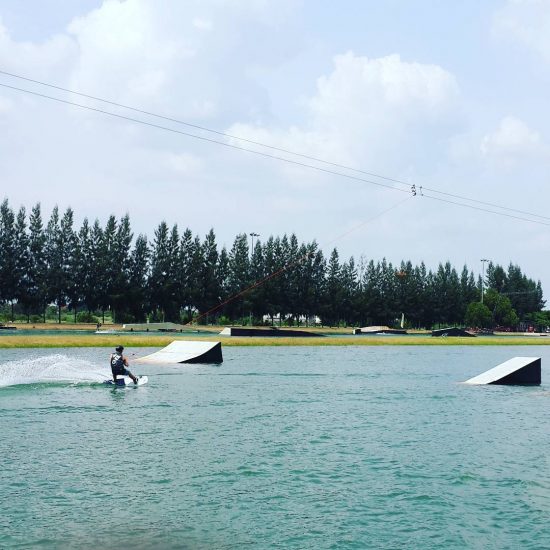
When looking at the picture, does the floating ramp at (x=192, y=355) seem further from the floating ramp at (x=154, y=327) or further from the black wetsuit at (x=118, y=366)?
the floating ramp at (x=154, y=327)

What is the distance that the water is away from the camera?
1392 cm

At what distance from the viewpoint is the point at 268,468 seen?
1942 centimetres

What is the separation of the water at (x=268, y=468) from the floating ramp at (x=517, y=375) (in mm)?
6720

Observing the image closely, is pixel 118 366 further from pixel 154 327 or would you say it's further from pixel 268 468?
pixel 154 327

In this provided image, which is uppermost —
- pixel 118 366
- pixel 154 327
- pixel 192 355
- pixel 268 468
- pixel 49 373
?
pixel 154 327

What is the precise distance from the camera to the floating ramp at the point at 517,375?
4581 centimetres

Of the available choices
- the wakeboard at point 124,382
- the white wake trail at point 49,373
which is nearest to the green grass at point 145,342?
the white wake trail at point 49,373

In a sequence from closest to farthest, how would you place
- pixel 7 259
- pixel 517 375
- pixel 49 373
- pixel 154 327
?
pixel 49 373 → pixel 517 375 → pixel 154 327 → pixel 7 259

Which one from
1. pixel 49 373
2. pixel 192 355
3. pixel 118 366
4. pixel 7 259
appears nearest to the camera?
pixel 118 366

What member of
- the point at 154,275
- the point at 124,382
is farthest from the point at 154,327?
the point at 124,382

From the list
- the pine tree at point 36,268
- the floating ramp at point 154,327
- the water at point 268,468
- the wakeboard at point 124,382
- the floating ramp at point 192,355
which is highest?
the pine tree at point 36,268

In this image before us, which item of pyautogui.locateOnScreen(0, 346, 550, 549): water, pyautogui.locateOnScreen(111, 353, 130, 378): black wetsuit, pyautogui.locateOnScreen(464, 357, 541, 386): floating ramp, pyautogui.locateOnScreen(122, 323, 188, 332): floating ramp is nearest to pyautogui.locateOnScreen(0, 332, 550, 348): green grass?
pyautogui.locateOnScreen(0, 346, 550, 549): water

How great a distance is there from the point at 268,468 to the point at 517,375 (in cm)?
3103

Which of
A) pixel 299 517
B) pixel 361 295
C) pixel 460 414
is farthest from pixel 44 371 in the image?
pixel 361 295
